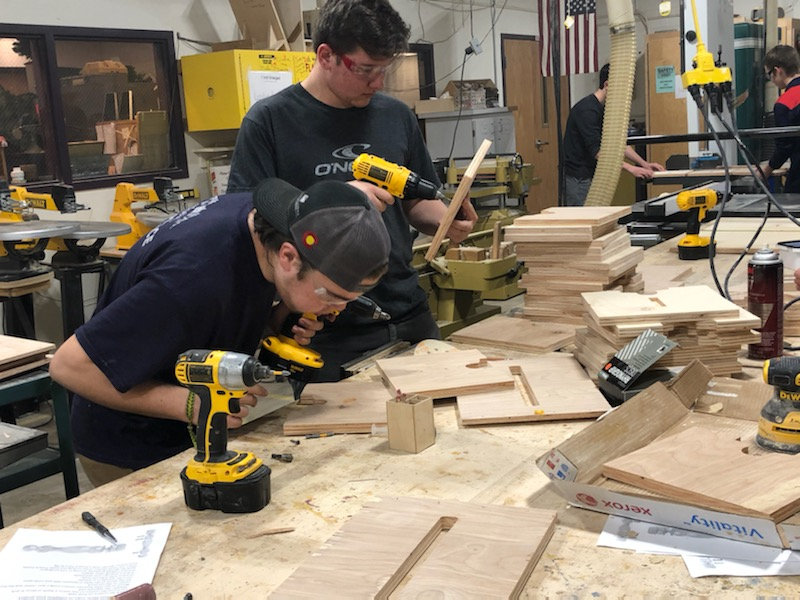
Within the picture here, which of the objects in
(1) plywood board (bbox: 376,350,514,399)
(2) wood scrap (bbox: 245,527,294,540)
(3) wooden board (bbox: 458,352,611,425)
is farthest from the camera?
(1) plywood board (bbox: 376,350,514,399)

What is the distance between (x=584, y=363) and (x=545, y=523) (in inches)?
32.3

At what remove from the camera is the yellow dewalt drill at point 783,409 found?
4.50ft

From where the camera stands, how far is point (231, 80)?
17.1 ft

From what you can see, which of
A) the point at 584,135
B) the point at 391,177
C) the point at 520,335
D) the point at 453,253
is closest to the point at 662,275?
the point at 520,335

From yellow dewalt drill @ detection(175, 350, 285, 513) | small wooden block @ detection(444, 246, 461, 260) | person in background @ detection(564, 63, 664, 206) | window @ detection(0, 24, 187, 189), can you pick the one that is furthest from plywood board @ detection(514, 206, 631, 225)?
person in background @ detection(564, 63, 664, 206)

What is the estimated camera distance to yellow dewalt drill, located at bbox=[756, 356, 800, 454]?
4.50ft

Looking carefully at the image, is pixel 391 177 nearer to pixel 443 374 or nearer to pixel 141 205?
pixel 443 374

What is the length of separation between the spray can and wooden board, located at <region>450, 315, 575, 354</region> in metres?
0.48

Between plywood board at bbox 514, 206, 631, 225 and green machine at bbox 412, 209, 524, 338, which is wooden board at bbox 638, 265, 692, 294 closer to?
plywood board at bbox 514, 206, 631, 225

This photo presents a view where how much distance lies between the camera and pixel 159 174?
18.1ft

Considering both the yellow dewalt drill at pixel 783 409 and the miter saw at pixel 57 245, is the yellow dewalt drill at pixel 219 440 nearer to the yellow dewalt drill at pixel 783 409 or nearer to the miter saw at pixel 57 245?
the yellow dewalt drill at pixel 783 409

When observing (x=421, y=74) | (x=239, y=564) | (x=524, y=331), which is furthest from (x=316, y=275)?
(x=421, y=74)

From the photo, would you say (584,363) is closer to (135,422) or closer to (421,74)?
(135,422)

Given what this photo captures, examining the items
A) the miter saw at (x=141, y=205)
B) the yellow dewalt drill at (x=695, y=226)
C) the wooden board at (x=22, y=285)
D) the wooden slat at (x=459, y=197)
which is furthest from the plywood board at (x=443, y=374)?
the miter saw at (x=141, y=205)
